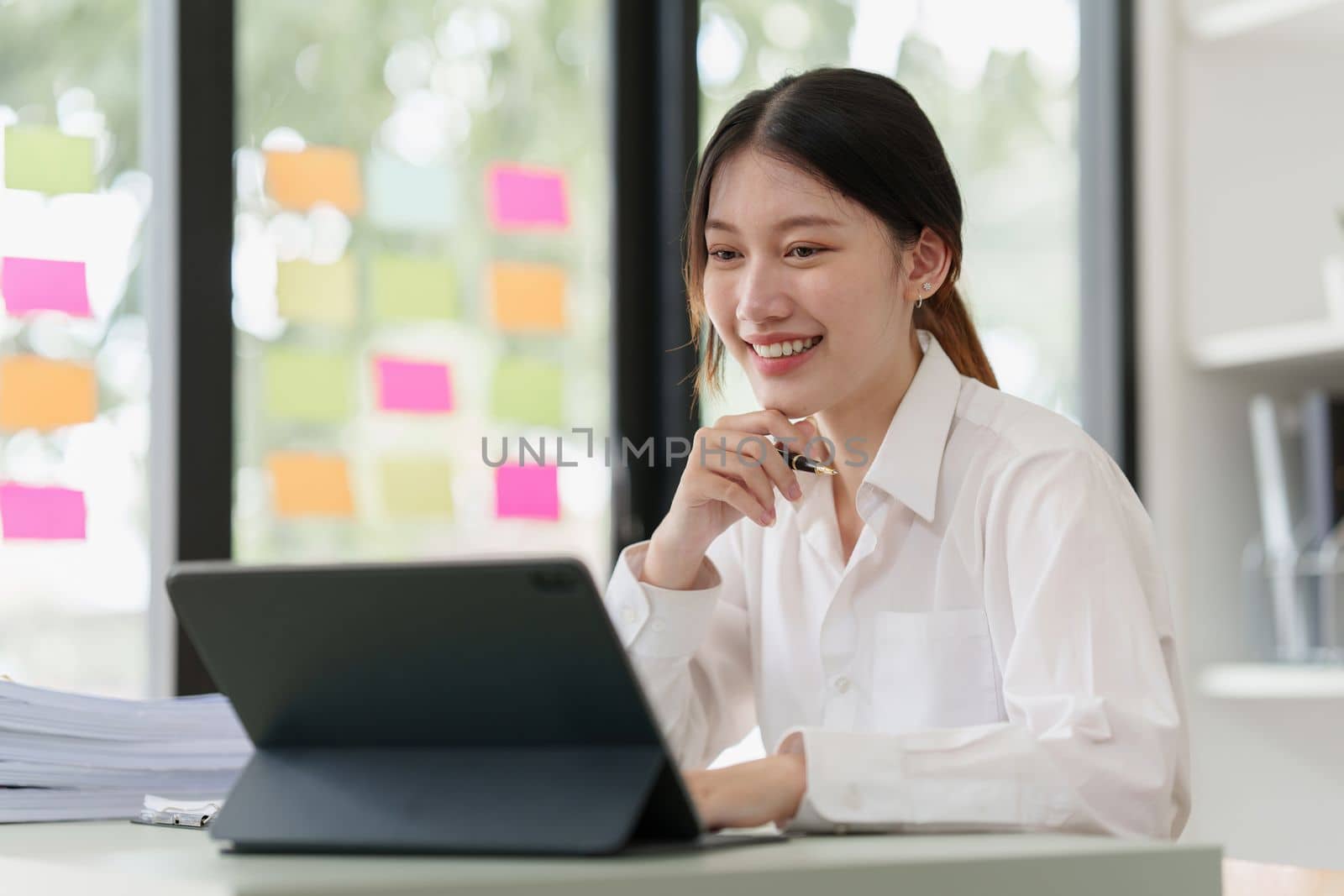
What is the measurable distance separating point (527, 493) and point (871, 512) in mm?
1039

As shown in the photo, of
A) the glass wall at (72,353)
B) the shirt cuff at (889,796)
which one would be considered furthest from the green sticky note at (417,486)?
the shirt cuff at (889,796)

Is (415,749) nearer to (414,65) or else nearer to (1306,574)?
(414,65)

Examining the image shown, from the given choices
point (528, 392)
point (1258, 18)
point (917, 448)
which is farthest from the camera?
point (1258, 18)

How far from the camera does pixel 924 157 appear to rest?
1.25 meters

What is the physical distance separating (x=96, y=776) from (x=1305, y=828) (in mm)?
1981

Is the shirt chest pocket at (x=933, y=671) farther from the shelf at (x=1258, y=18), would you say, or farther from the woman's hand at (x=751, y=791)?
the shelf at (x=1258, y=18)

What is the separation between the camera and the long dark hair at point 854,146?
3.95 feet

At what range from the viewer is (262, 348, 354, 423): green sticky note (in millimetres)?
1944

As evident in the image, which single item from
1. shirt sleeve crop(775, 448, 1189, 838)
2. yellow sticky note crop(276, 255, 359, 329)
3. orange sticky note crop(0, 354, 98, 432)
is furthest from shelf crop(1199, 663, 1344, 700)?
orange sticky note crop(0, 354, 98, 432)

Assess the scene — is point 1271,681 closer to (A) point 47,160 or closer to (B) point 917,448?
(B) point 917,448

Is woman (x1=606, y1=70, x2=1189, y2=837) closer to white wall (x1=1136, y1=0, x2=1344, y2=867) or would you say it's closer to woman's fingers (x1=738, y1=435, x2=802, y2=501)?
woman's fingers (x1=738, y1=435, x2=802, y2=501)

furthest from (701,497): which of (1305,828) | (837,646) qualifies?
(1305,828)

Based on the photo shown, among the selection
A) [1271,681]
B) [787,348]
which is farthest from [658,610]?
[1271,681]

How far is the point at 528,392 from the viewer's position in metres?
2.19
